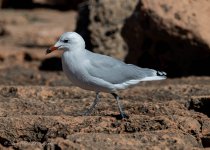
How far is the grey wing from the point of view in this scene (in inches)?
250

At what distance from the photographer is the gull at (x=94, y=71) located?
6.26m

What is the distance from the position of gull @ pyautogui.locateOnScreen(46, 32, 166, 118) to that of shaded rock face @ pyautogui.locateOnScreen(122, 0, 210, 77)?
11.5ft

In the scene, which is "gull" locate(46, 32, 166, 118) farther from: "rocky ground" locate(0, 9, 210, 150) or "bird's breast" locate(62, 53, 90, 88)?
"rocky ground" locate(0, 9, 210, 150)

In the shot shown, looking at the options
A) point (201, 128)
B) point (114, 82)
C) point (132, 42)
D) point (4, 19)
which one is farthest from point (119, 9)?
point (201, 128)

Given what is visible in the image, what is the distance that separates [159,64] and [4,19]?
301 inches

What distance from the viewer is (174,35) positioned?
33.7ft

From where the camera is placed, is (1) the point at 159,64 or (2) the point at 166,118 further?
(1) the point at 159,64

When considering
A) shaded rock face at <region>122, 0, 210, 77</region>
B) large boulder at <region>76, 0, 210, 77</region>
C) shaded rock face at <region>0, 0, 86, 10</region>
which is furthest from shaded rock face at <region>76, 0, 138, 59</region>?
shaded rock face at <region>0, 0, 86, 10</region>

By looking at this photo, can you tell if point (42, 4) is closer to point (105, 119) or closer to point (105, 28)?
point (105, 28)

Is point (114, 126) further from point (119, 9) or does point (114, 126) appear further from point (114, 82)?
point (119, 9)

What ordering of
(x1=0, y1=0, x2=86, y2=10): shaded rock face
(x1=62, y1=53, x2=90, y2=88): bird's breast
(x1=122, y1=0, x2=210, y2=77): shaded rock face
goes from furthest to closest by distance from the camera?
(x1=0, y1=0, x2=86, y2=10): shaded rock face < (x1=122, y1=0, x2=210, y2=77): shaded rock face < (x1=62, y1=53, x2=90, y2=88): bird's breast

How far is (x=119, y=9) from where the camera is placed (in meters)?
13.0

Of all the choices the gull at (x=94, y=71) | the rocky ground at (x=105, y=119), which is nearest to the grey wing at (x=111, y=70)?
the gull at (x=94, y=71)

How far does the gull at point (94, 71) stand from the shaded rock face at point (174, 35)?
3516 millimetres
